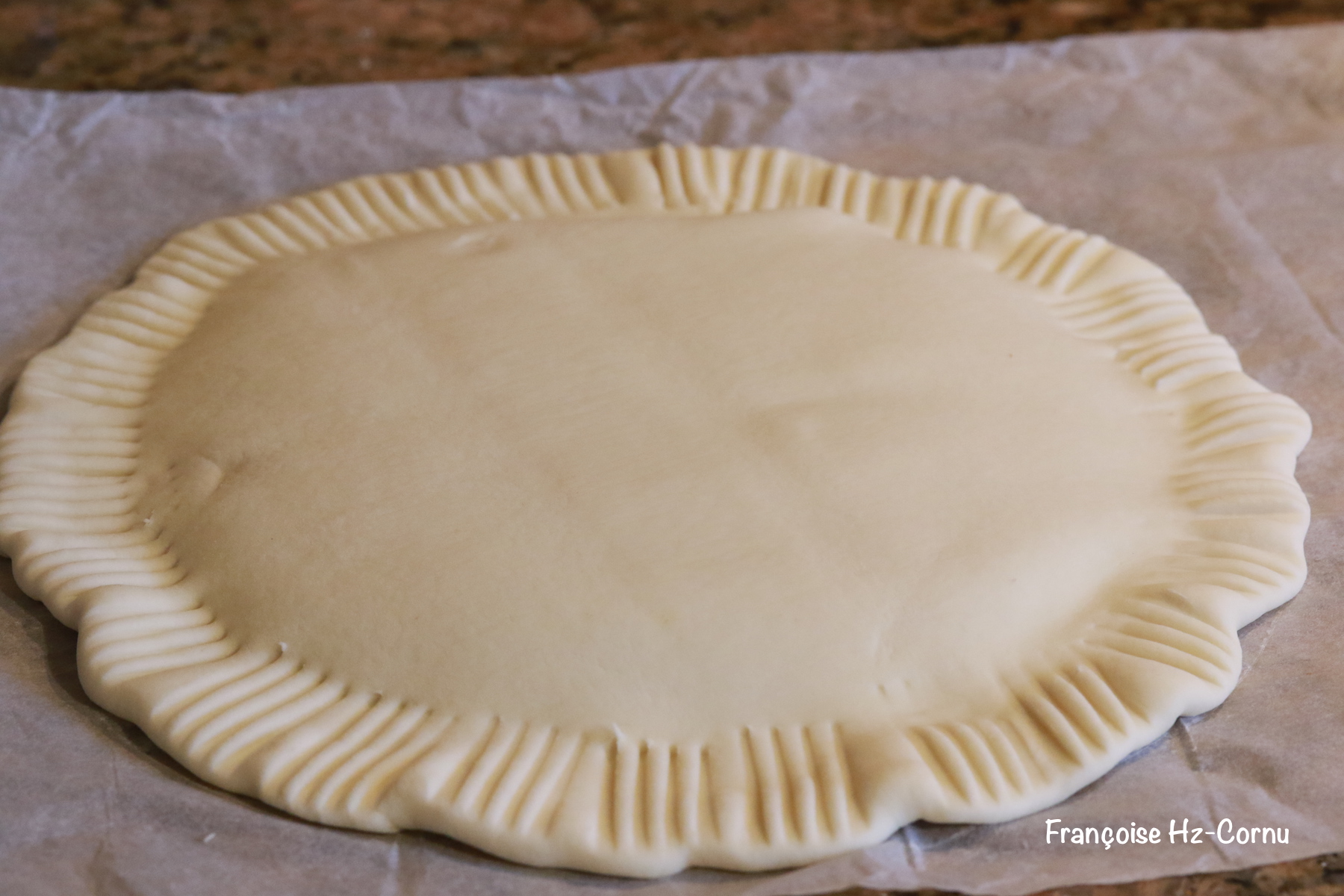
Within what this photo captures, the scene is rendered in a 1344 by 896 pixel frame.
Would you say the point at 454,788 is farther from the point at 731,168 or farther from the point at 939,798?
the point at 731,168

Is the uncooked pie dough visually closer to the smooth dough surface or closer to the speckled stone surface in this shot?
the smooth dough surface

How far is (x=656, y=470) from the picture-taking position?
132 cm

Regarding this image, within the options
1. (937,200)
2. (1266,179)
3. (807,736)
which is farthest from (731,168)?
(807,736)

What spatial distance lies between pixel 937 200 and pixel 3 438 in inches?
45.7

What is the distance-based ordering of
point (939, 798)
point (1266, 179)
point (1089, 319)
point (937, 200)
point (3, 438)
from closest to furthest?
point (939, 798), point (3, 438), point (1089, 319), point (937, 200), point (1266, 179)

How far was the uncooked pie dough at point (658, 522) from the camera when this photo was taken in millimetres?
1136

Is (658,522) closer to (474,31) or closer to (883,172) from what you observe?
(883,172)

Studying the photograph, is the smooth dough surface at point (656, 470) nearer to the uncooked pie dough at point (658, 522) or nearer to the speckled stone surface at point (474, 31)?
the uncooked pie dough at point (658, 522)

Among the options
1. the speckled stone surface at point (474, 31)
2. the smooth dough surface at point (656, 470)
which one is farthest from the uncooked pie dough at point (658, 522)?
the speckled stone surface at point (474, 31)

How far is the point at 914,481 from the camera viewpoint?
4.31 ft

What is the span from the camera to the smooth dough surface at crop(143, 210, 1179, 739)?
1.19 m

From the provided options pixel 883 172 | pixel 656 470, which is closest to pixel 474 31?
pixel 883 172

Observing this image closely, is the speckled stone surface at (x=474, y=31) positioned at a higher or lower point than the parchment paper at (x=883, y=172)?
higher

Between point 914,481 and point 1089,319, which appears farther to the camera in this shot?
point 1089,319
